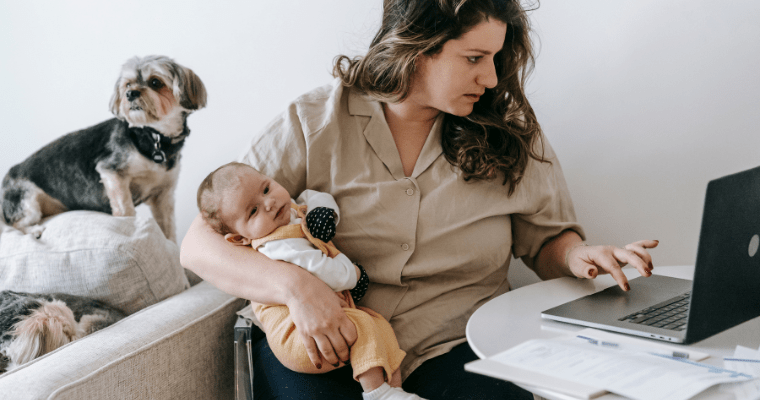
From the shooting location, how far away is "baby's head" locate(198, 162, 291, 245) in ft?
3.57

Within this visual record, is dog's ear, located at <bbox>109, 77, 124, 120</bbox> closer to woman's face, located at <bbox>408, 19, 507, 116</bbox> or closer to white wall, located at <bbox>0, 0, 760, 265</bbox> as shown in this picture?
white wall, located at <bbox>0, 0, 760, 265</bbox>

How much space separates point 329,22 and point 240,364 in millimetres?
1030

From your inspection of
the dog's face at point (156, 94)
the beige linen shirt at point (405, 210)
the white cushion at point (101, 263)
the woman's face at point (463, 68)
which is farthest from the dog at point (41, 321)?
the woman's face at point (463, 68)

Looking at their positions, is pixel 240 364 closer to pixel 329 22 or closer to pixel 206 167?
pixel 206 167

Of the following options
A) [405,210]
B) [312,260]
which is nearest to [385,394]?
[312,260]

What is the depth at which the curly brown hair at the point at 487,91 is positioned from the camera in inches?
45.6

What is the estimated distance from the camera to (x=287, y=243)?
42.3 inches

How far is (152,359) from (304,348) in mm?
333

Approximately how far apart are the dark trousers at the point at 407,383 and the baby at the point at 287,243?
1.3 inches

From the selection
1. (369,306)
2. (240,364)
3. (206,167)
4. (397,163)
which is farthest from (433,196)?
(206,167)

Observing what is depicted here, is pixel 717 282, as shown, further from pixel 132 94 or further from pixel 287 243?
pixel 132 94

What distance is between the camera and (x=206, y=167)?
1.78 meters

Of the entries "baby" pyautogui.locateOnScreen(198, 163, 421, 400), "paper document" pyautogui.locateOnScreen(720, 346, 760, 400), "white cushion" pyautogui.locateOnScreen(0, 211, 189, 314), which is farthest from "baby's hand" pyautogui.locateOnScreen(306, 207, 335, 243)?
"paper document" pyautogui.locateOnScreen(720, 346, 760, 400)

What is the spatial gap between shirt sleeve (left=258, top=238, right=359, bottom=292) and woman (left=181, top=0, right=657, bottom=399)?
0.04 metres
